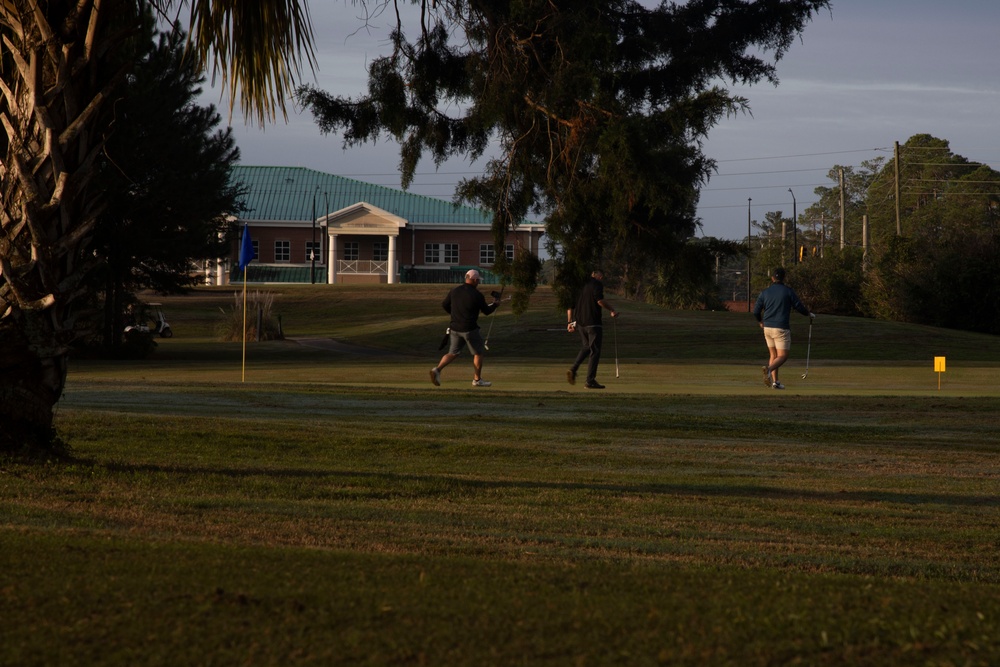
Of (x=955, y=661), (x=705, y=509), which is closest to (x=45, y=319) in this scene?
(x=705, y=509)

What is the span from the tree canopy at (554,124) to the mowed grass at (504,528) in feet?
9.16

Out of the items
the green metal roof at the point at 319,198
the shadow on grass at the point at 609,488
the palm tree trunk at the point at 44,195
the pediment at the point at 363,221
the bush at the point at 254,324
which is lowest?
the shadow on grass at the point at 609,488

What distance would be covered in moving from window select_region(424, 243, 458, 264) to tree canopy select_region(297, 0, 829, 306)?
2210 inches

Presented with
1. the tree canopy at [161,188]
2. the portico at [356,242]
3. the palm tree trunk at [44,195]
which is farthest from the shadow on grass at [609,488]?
the portico at [356,242]

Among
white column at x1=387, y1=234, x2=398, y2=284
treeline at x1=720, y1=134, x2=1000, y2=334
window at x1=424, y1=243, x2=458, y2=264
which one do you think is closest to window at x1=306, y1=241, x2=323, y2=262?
white column at x1=387, y1=234, x2=398, y2=284

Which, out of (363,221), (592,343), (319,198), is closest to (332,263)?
(363,221)

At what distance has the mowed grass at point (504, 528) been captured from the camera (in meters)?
3.85

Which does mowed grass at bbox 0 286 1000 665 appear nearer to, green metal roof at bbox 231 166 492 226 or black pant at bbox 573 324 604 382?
black pant at bbox 573 324 604 382

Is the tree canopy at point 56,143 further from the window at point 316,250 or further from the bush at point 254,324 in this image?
the window at point 316,250

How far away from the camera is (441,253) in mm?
76062

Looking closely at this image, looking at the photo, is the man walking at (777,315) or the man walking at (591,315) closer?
the man walking at (591,315)

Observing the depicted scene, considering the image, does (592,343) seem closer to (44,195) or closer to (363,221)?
(44,195)

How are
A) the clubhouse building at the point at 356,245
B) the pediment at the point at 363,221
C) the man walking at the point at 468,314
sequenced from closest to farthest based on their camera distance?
the man walking at the point at 468,314 < the pediment at the point at 363,221 < the clubhouse building at the point at 356,245

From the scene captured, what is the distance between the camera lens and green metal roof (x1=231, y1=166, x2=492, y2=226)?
75.1 metres
